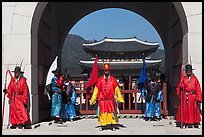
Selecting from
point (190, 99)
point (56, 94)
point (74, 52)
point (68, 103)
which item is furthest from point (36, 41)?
point (74, 52)

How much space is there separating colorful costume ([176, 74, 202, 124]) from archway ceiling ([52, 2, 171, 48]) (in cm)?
689

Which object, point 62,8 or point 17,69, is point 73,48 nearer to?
point 62,8

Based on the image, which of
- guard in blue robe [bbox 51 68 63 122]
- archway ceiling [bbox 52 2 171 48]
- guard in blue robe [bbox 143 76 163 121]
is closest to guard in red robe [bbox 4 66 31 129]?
guard in blue robe [bbox 51 68 63 122]

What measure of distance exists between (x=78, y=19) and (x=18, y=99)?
791 centimetres

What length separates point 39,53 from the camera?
35.2ft

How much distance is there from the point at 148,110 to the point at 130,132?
134 inches

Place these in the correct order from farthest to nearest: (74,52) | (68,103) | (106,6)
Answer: (74,52) → (106,6) → (68,103)

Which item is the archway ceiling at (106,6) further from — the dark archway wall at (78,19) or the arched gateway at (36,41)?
the arched gateway at (36,41)

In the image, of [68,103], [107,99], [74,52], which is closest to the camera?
[107,99]

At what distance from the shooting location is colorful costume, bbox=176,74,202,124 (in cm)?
891

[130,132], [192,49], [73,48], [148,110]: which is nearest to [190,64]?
[192,49]

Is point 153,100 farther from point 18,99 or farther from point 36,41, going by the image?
point 18,99

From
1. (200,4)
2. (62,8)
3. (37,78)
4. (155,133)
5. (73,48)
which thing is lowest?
(155,133)

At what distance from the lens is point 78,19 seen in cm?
1644
